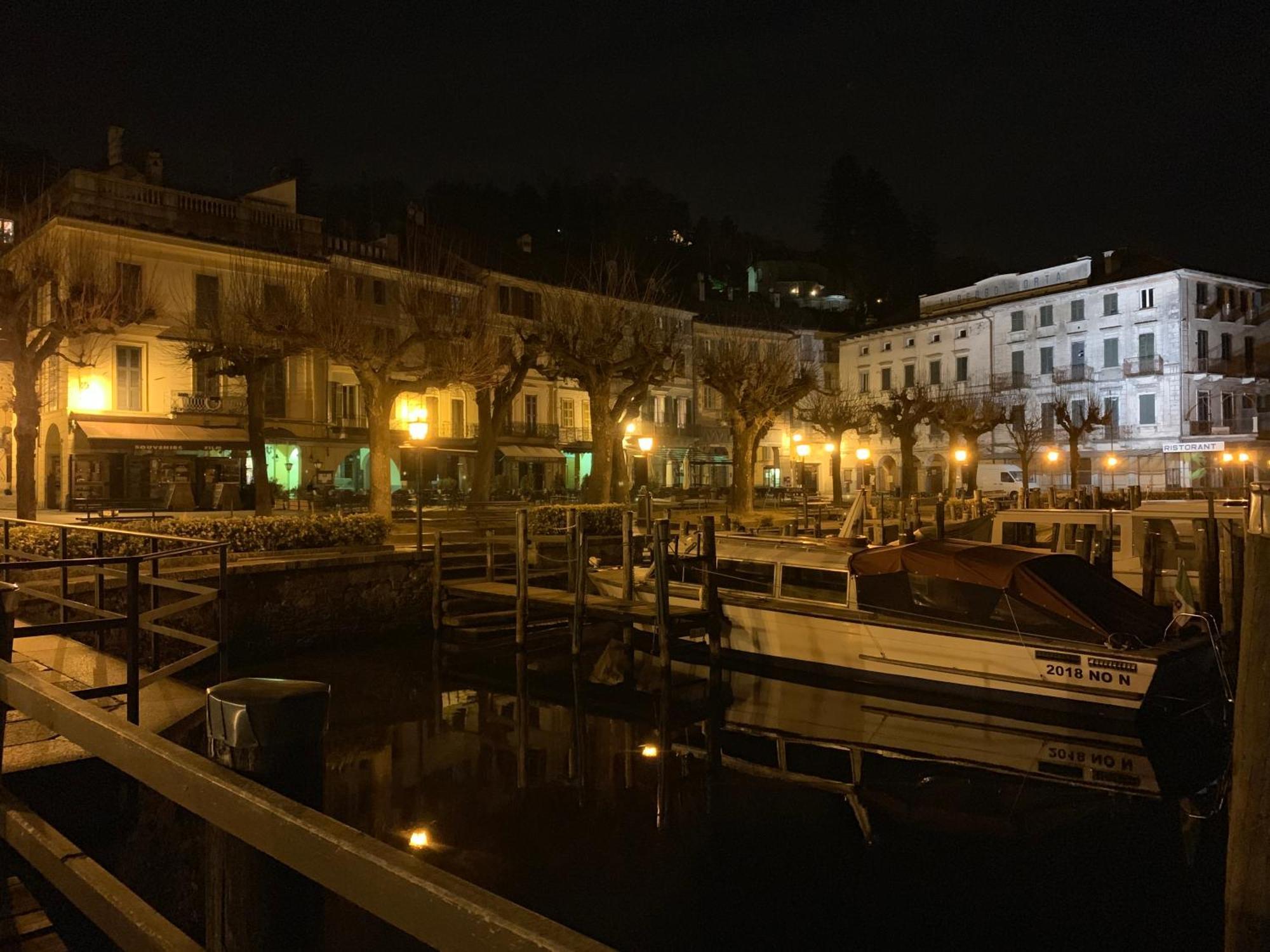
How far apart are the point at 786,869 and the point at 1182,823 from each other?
172 inches

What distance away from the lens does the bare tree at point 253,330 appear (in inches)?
955

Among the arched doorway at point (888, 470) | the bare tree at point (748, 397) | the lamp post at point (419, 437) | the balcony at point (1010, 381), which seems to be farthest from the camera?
the arched doorway at point (888, 470)

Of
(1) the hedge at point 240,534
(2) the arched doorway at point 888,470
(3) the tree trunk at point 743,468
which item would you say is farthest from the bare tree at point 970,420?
(1) the hedge at point 240,534

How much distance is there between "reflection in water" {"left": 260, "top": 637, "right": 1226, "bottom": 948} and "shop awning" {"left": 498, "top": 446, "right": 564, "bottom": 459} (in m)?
26.4

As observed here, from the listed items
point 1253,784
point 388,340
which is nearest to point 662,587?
point 1253,784

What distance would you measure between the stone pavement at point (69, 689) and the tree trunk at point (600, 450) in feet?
55.7

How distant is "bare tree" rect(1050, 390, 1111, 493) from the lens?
39562mm

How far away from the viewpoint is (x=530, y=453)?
41.7m

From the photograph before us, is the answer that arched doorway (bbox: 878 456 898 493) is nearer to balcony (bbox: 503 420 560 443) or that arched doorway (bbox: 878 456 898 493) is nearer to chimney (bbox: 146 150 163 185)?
balcony (bbox: 503 420 560 443)

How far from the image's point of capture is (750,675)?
50.5ft

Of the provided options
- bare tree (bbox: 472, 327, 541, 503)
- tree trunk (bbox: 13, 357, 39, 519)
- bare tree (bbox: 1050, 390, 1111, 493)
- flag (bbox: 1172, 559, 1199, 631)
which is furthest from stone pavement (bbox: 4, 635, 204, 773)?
bare tree (bbox: 1050, 390, 1111, 493)

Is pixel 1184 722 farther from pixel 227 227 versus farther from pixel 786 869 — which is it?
pixel 227 227

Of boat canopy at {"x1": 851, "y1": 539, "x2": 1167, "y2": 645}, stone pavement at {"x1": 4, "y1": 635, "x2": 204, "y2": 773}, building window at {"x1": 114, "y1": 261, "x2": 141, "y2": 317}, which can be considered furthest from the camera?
building window at {"x1": 114, "y1": 261, "x2": 141, "y2": 317}

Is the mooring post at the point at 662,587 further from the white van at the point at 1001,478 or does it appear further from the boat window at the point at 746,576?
the white van at the point at 1001,478
